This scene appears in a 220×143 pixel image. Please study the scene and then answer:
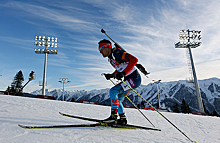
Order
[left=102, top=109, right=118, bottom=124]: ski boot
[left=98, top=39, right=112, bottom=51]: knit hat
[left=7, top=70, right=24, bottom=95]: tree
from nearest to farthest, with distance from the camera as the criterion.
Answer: [left=102, top=109, right=118, bottom=124]: ski boot
[left=98, top=39, right=112, bottom=51]: knit hat
[left=7, top=70, right=24, bottom=95]: tree

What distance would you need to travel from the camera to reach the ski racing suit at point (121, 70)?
3.01 metres

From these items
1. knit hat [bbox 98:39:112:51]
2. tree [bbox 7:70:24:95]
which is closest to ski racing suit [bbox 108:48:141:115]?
knit hat [bbox 98:39:112:51]

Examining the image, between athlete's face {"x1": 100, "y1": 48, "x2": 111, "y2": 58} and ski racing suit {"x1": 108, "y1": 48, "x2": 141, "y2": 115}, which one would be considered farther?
athlete's face {"x1": 100, "y1": 48, "x2": 111, "y2": 58}

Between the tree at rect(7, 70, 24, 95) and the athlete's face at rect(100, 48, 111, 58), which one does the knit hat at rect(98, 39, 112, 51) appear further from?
the tree at rect(7, 70, 24, 95)

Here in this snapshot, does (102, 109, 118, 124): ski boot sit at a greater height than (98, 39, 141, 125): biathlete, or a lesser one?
lesser

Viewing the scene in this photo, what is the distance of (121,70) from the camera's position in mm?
3201

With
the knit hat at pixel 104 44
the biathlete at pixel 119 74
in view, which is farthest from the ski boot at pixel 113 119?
the knit hat at pixel 104 44

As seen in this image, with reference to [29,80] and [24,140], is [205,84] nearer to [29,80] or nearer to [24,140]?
[29,80]

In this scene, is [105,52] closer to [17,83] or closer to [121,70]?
[121,70]

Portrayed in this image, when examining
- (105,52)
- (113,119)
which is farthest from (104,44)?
(113,119)

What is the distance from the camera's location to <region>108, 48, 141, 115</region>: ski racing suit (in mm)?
3015

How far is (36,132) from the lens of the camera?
7.22 feet

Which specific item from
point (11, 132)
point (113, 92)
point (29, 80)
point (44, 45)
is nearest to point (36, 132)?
point (11, 132)

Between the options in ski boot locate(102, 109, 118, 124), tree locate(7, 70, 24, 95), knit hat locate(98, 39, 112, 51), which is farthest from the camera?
tree locate(7, 70, 24, 95)
